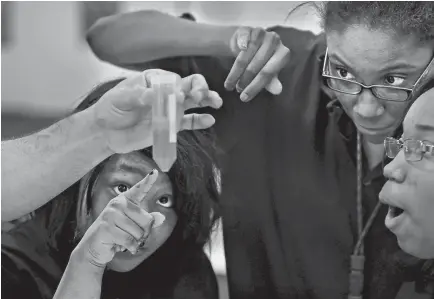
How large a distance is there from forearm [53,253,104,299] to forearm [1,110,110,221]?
0.46ft

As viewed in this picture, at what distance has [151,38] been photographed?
118cm

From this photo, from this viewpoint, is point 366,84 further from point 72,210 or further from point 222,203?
point 72,210

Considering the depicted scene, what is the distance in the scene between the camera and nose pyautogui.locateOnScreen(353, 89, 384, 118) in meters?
1.09

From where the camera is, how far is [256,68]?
1145mm

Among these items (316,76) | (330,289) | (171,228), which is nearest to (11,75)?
(171,228)

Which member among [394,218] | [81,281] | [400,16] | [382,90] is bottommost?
[81,281]

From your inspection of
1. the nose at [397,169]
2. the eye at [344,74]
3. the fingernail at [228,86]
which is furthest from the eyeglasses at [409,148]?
the fingernail at [228,86]

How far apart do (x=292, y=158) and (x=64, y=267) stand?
0.48 meters

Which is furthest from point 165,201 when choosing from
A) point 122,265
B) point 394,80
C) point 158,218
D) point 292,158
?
point 394,80

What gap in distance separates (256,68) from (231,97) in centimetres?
7

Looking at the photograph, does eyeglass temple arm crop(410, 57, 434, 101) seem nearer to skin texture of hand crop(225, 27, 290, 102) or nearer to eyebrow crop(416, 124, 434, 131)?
eyebrow crop(416, 124, 434, 131)

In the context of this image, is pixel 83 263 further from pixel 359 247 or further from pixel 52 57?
pixel 359 247

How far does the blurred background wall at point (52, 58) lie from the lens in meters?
1.18

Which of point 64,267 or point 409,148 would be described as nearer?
point 409,148
